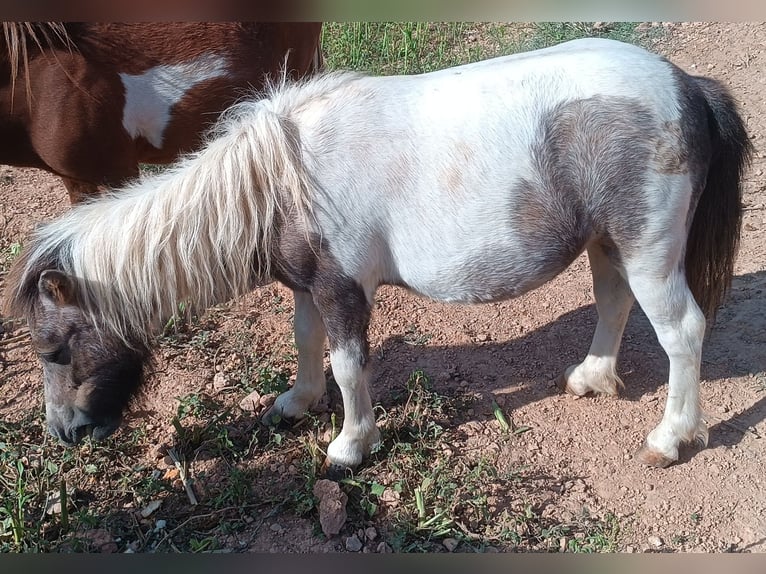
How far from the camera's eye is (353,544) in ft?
9.73

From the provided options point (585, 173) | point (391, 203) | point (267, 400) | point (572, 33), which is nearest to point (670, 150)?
point (585, 173)

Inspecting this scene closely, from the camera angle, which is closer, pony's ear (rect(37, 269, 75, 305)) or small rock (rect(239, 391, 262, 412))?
pony's ear (rect(37, 269, 75, 305))

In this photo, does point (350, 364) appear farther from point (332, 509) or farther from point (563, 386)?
point (563, 386)

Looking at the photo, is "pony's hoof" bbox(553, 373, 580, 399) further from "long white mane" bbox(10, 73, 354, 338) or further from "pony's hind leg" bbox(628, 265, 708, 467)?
"long white mane" bbox(10, 73, 354, 338)

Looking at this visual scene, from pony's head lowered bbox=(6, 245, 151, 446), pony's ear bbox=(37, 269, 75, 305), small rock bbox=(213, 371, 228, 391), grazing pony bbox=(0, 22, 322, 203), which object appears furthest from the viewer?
small rock bbox=(213, 371, 228, 391)

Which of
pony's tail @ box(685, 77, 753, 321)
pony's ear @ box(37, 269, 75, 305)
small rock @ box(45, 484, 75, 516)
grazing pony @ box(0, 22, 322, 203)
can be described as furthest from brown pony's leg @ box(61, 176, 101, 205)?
pony's tail @ box(685, 77, 753, 321)

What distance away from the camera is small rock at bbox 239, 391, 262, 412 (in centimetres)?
363

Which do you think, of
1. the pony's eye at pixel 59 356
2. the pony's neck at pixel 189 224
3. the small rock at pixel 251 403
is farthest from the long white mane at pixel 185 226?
the small rock at pixel 251 403

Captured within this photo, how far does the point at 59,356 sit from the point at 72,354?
0.05 meters

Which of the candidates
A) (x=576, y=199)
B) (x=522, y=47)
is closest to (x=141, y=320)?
(x=576, y=199)

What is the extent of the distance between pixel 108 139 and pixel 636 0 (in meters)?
2.80

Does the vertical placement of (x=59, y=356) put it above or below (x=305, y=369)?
above

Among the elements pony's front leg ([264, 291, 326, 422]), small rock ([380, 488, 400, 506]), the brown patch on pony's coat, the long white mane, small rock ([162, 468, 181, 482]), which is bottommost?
small rock ([162, 468, 181, 482])

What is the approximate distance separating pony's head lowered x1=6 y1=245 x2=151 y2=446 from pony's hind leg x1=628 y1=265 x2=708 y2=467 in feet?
7.26
